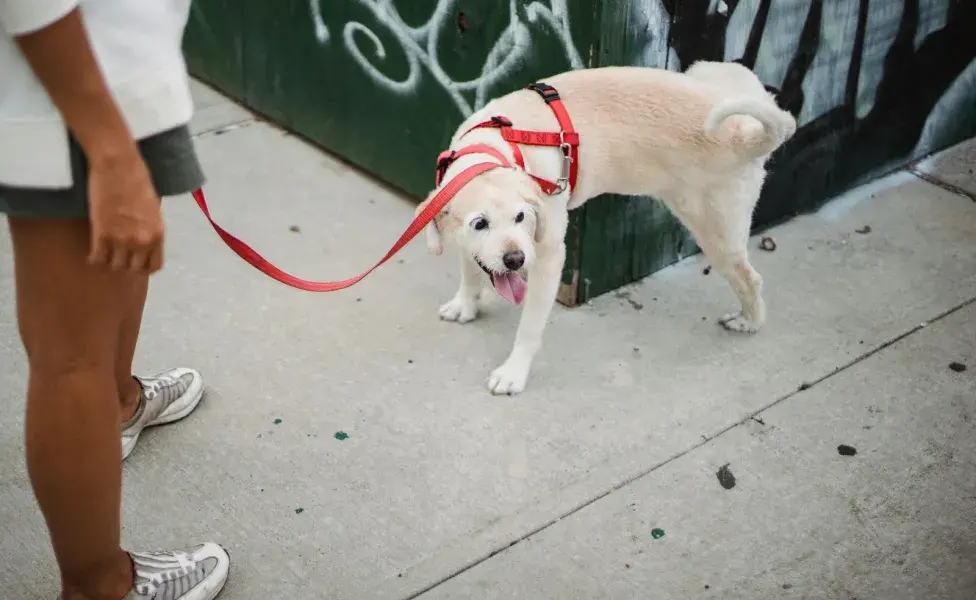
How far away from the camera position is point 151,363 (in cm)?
278

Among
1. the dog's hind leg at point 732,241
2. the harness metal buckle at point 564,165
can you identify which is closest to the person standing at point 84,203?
the harness metal buckle at point 564,165

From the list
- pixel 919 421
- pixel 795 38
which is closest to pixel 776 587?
pixel 919 421

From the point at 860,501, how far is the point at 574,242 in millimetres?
1200

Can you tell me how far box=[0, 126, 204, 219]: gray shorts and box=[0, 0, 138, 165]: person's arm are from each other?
0.07 m

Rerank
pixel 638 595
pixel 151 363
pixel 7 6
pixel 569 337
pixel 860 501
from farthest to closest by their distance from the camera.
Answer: pixel 569 337 → pixel 151 363 → pixel 860 501 → pixel 638 595 → pixel 7 6

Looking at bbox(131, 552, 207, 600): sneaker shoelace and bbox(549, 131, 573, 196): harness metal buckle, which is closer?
bbox(131, 552, 207, 600): sneaker shoelace

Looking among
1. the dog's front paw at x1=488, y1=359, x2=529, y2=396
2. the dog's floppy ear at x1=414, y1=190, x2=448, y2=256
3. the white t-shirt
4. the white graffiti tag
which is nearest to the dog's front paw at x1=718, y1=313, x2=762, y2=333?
the dog's front paw at x1=488, y1=359, x2=529, y2=396

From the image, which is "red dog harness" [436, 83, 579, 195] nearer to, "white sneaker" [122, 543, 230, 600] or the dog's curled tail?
the dog's curled tail

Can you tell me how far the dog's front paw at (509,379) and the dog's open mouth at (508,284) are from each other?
0.34 metres

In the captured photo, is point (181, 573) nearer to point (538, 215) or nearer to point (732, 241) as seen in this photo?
point (538, 215)

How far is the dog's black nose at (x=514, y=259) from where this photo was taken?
7.44 feet

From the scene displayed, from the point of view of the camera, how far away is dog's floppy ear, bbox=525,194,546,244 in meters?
2.35

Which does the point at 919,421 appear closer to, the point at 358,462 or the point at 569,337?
the point at 569,337

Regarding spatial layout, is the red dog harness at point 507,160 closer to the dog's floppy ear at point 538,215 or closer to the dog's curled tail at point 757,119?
the dog's floppy ear at point 538,215
